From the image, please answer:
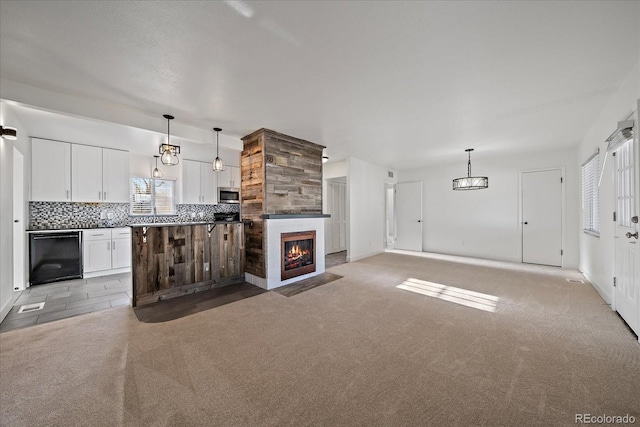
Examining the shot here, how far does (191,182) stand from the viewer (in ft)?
20.7

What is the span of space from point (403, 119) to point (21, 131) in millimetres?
5991

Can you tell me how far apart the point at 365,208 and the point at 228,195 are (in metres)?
3.86

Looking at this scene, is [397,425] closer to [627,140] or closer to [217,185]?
[627,140]

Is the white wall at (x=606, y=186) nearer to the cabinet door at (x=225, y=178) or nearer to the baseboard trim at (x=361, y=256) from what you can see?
the baseboard trim at (x=361, y=256)

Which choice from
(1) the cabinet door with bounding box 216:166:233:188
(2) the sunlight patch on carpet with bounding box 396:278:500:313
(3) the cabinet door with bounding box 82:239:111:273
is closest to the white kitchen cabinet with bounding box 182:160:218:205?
(1) the cabinet door with bounding box 216:166:233:188

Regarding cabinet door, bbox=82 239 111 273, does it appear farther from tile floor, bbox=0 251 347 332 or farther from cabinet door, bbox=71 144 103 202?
cabinet door, bbox=71 144 103 202

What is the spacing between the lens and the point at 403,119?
3676 millimetres

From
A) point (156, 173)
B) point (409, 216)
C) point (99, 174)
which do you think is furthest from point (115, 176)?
point (409, 216)

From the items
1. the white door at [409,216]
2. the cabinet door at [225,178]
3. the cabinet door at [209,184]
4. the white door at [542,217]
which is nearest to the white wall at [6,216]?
the cabinet door at [209,184]

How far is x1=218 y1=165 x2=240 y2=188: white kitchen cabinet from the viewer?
6793 mm

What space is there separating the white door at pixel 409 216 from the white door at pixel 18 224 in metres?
8.52

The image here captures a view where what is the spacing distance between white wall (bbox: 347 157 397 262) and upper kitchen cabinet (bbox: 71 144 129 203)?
16.8 feet

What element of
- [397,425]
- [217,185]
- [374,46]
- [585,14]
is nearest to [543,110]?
[585,14]

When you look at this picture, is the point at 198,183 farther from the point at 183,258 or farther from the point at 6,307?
the point at 6,307
